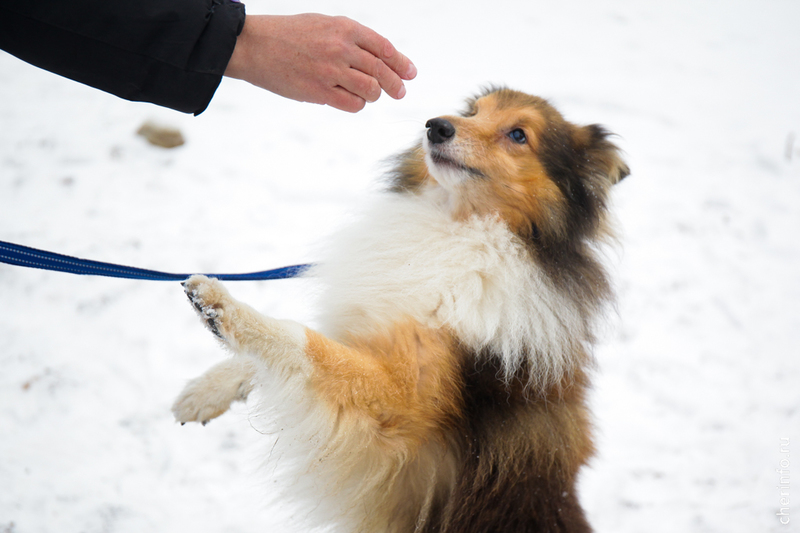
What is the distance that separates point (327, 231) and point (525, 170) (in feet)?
5.40

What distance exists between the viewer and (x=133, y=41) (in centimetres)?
167

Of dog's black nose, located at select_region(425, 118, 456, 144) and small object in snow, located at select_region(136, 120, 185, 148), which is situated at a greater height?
dog's black nose, located at select_region(425, 118, 456, 144)

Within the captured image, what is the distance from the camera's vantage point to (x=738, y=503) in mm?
2713

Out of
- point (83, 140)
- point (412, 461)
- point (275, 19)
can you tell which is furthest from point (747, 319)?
point (83, 140)

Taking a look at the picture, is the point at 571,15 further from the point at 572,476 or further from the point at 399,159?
the point at 572,476

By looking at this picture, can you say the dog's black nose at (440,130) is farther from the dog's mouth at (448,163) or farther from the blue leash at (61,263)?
the blue leash at (61,263)

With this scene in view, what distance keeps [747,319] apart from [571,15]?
3.82 m

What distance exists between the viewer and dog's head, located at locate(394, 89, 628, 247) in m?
2.07

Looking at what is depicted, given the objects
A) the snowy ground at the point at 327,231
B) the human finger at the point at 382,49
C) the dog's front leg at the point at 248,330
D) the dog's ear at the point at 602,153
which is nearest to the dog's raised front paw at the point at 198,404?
the snowy ground at the point at 327,231

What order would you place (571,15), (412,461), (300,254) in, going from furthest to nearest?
(571,15), (300,254), (412,461)

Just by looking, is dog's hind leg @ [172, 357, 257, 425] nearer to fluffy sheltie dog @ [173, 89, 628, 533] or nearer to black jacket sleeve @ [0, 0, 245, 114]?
fluffy sheltie dog @ [173, 89, 628, 533]

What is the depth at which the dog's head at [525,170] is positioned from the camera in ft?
6.81

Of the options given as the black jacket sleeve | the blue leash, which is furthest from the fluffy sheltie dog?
the black jacket sleeve

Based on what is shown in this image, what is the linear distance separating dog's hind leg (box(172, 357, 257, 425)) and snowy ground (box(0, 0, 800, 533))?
11.1 inches
